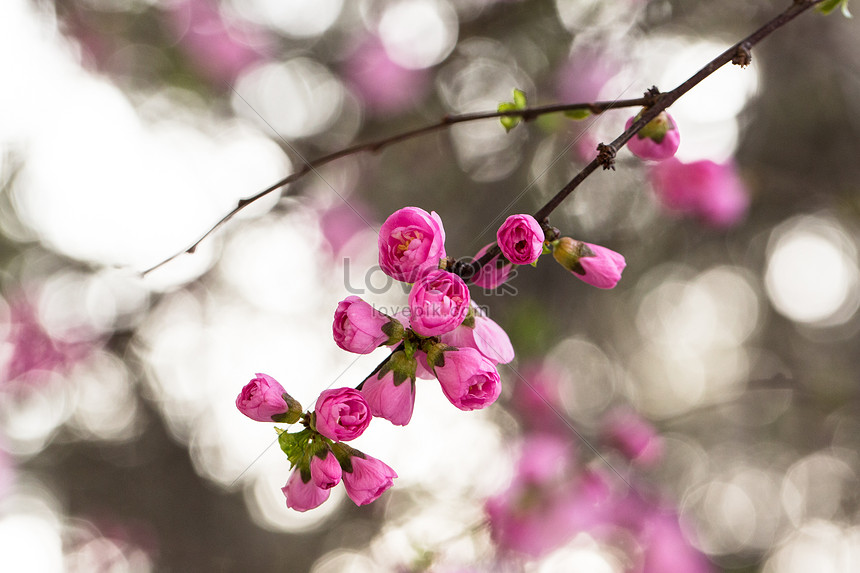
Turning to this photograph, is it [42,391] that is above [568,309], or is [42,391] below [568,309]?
below

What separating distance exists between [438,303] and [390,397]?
165 mm

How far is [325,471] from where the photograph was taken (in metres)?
0.79

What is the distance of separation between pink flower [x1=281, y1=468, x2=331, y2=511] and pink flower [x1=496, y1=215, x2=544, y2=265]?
1.35ft

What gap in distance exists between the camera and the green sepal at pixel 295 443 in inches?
32.0

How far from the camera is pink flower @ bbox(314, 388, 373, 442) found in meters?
0.75

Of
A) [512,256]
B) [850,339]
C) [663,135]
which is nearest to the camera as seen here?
[512,256]

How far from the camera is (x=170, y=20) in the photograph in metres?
3.43

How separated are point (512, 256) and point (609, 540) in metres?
2.02

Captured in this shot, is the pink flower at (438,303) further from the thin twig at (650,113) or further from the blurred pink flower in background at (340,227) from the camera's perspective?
the blurred pink flower in background at (340,227)

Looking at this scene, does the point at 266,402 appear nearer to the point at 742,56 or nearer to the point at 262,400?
the point at 262,400

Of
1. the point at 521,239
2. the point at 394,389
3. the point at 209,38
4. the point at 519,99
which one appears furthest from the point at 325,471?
the point at 209,38

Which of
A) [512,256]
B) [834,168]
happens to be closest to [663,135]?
[512,256]

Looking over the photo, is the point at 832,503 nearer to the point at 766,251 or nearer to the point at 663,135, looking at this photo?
the point at 766,251

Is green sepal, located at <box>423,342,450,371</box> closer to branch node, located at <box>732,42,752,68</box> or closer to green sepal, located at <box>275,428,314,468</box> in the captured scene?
green sepal, located at <box>275,428,314,468</box>
